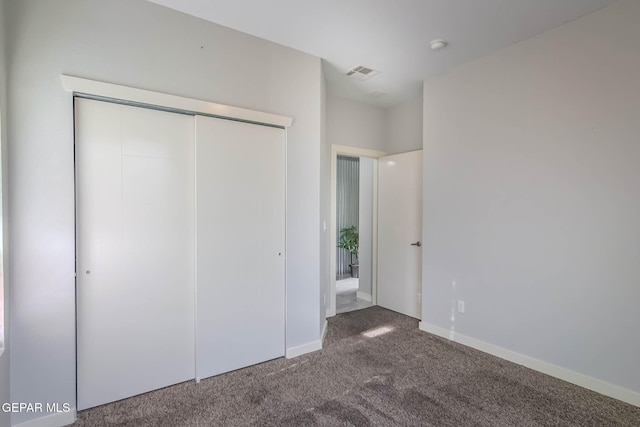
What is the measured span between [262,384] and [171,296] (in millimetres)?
1000

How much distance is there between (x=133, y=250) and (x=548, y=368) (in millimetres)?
3484

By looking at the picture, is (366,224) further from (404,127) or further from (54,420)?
(54,420)

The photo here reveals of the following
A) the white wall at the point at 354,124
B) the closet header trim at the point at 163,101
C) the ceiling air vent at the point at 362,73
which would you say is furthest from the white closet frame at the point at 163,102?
the white wall at the point at 354,124

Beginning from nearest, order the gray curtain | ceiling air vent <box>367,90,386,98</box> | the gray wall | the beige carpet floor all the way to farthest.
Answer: the gray wall → the beige carpet floor → ceiling air vent <box>367,90,386,98</box> → the gray curtain

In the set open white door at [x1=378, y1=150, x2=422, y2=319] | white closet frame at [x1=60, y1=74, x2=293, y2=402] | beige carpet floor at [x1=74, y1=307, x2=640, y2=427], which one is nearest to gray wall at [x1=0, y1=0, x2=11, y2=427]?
white closet frame at [x1=60, y1=74, x2=293, y2=402]

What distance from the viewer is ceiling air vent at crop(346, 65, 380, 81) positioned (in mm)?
3151

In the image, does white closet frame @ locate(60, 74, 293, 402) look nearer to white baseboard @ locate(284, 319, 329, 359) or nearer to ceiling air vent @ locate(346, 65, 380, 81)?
ceiling air vent @ locate(346, 65, 380, 81)

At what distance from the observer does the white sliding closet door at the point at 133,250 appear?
1984mm

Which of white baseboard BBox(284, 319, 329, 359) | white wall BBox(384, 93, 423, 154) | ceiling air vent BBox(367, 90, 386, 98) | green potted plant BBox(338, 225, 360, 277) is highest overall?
ceiling air vent BBox(367, 90, 386, 98)

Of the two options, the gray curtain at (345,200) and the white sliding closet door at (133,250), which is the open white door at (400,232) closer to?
the gray curtain at (345,200)

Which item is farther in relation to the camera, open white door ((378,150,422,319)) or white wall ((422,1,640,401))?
open white door ((378,150,422,319))

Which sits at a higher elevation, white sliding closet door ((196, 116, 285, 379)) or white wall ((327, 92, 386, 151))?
white wall ((327, 92, 386, 151))

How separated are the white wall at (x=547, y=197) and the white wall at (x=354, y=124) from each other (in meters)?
1.02

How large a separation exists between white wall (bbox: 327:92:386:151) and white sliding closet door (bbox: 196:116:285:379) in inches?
51.8
